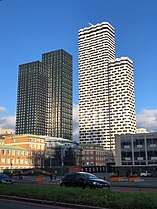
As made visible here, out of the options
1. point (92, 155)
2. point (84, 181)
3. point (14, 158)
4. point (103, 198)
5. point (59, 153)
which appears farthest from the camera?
point (92, 155)

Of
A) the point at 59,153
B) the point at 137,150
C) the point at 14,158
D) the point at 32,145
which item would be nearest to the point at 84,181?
the point at 137,150

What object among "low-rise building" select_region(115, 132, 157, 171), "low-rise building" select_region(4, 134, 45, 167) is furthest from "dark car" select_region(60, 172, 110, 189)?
"low-rise building" select_region(4, 134, 45, 167)

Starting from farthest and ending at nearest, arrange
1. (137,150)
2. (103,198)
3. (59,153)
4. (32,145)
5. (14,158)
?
1. (59,153)
2. (32,145)
3. (14,158)
4. (137,150)
5. (103,198)

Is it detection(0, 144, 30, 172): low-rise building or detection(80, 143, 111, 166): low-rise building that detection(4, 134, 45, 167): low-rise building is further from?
detection(80, 143, 111, 166): low-rise building

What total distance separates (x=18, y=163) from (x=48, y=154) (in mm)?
23611

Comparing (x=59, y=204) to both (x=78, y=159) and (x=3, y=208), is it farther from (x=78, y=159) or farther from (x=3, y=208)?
(x=78, y=159)

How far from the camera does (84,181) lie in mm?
22000

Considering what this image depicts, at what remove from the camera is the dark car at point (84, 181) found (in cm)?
2142

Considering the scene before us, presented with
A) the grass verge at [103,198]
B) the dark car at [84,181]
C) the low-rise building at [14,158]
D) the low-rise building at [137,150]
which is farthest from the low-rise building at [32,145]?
the grass verge at [103,198]

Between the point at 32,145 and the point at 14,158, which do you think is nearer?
the point at 14,158

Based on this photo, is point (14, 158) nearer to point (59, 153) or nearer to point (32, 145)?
point (32, 145)

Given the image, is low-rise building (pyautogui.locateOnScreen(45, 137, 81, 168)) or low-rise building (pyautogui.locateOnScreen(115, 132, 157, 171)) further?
low-rise building (pyautogui.locateOnScreen(45, 137, 81, 168))

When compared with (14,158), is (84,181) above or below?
above

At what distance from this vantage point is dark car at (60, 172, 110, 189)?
70.3 ft
